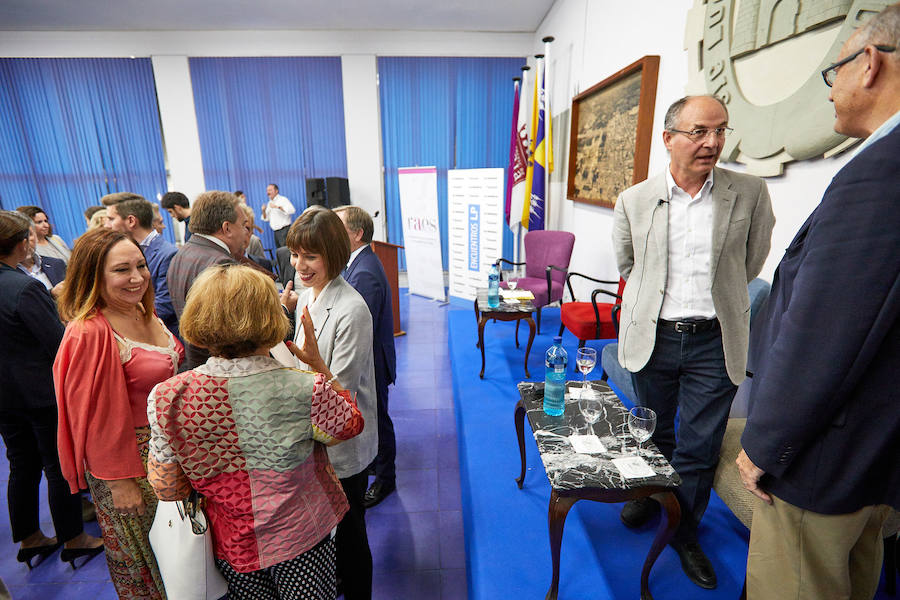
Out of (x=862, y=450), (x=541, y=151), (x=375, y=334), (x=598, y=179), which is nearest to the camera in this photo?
(x=862, y=450)

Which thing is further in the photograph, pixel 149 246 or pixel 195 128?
pixel 195 128

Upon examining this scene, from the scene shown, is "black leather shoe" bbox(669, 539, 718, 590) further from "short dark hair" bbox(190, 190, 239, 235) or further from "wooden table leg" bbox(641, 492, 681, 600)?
"short dark hair" bbox(190, 190, 239, 235)

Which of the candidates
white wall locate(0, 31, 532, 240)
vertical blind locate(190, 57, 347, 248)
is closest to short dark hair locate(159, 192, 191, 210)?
vertical blind locate(190, 57, 347, 248)

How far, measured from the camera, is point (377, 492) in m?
2.34

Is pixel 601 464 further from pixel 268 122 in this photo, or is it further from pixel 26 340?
pixel 268 122

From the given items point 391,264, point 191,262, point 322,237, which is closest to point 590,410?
point 322,237

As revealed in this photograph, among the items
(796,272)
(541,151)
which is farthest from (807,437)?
(541,151)

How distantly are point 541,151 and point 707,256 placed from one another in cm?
370

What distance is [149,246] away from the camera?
2559mm

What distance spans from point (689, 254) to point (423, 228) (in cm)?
468

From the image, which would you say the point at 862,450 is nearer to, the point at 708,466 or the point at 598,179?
the point at 708,466

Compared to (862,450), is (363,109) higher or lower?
higher

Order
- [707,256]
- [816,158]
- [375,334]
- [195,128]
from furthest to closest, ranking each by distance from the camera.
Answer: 1. [195,128]
2. [375,334]
3. [816,158]
4. [707,256]

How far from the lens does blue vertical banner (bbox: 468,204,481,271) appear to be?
5457 mm
